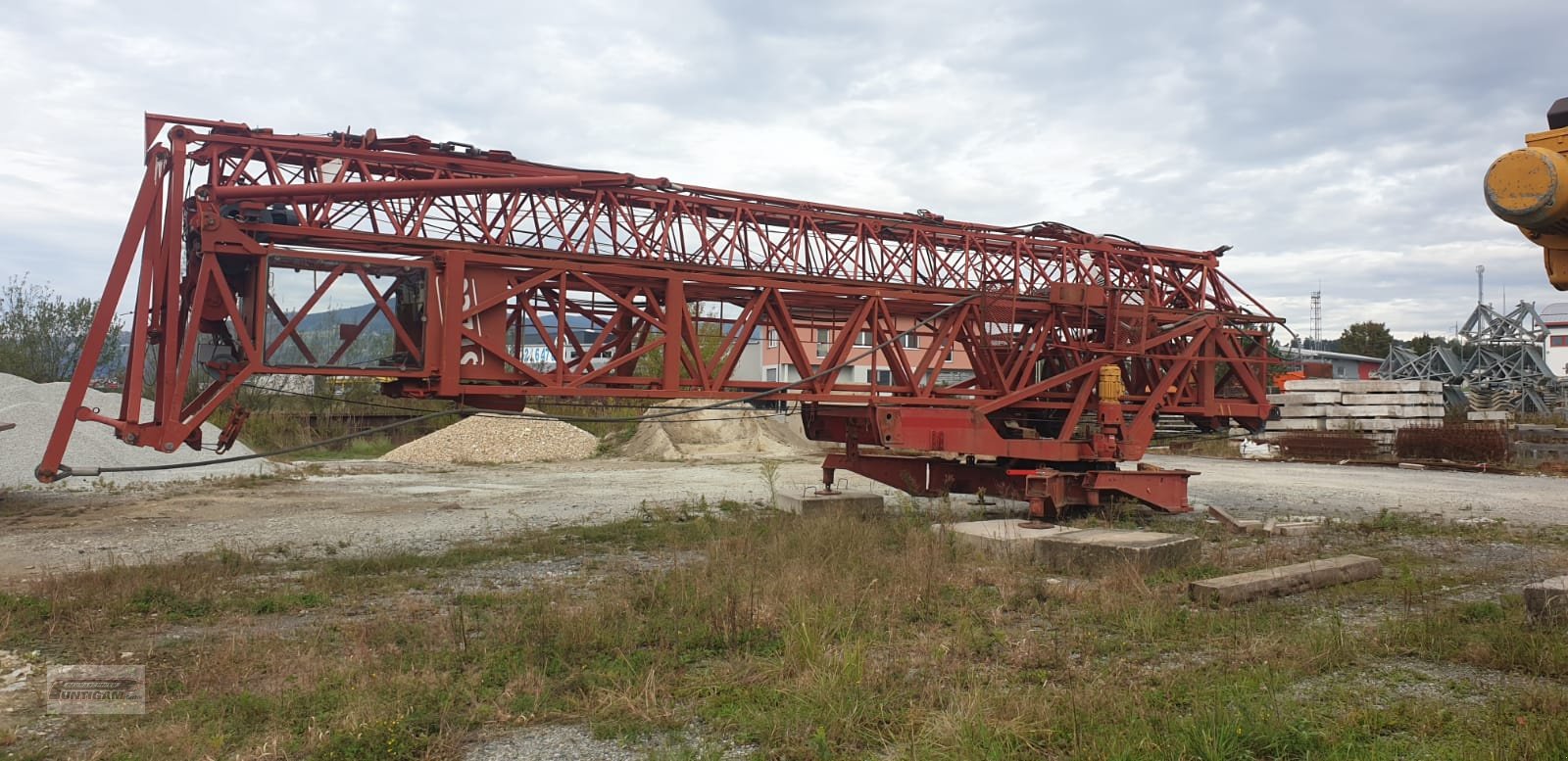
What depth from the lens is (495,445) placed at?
3012 cm

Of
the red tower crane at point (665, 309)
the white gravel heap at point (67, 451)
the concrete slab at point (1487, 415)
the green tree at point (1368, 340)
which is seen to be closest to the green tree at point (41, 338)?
the white gravel heap at point (67, 451)

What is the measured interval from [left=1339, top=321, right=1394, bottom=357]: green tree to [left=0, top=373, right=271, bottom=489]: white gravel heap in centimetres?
9626

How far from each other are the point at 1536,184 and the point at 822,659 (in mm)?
3958

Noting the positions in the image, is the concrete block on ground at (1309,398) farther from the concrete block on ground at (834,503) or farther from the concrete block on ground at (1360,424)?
the concrete block on ground at (834,503)

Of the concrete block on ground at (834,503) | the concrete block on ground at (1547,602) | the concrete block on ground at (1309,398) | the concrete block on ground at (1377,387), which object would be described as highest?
the concrete block on ground at (1377,387)

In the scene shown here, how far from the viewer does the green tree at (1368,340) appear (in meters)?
89.5

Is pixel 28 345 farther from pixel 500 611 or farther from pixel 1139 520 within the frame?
pixel 1139 520

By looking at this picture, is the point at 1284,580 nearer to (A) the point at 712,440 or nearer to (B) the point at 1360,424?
(B) the point at 1360,424

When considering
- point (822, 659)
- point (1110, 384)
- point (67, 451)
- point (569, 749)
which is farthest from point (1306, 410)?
point (67, 451)

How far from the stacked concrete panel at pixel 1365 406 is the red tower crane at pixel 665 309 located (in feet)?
53.6

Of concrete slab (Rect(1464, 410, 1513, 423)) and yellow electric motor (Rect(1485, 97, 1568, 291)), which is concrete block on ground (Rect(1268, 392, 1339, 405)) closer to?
concrete slab (Rect(1464, 410, 1513, 423))

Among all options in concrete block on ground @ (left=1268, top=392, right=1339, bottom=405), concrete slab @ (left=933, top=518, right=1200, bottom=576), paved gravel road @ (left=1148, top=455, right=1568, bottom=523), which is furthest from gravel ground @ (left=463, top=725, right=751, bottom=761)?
concrete block on ground @ (left=1268, top=392, right=1339, bottom=405)

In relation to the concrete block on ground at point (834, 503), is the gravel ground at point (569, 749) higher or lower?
lower

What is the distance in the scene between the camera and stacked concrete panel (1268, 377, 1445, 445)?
27.8 meters
